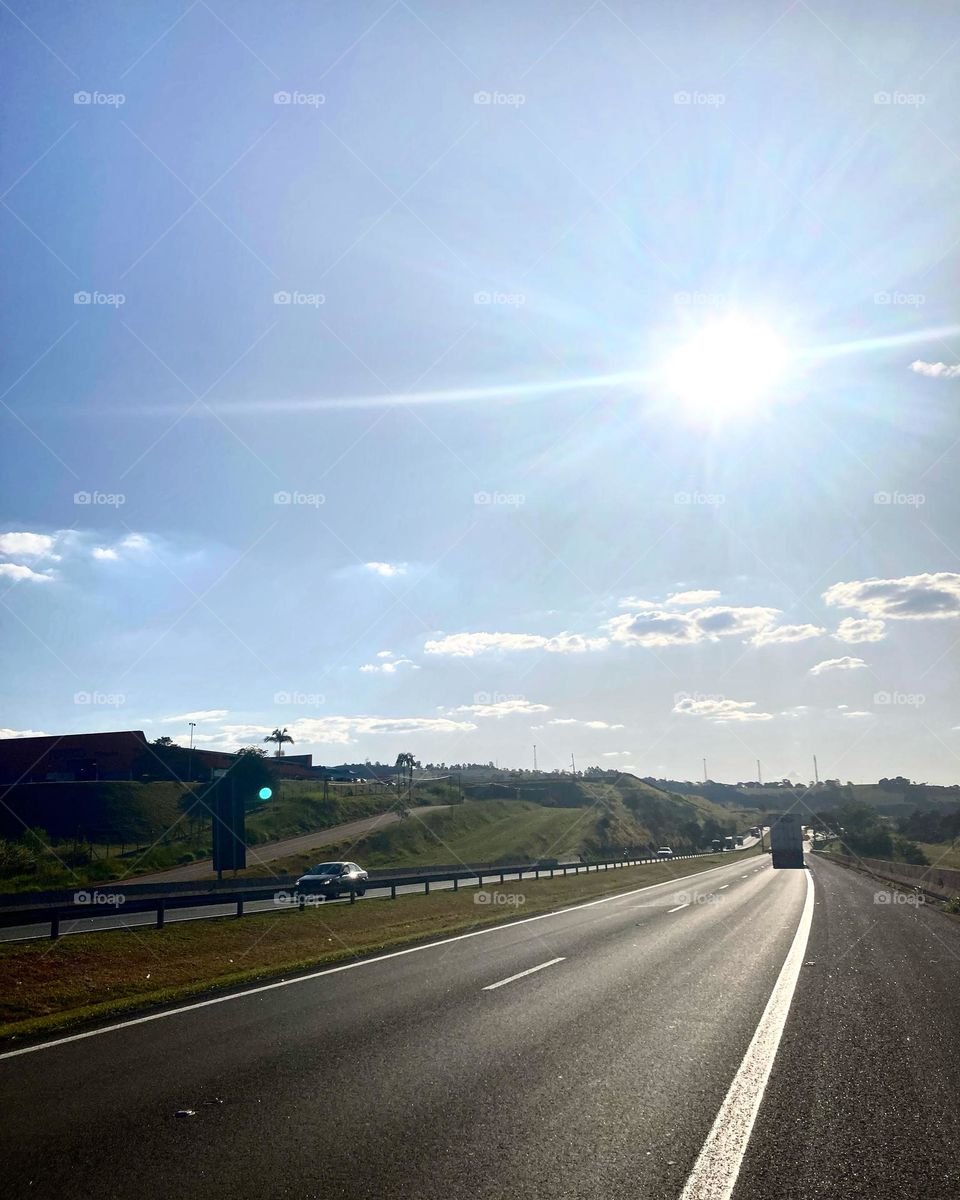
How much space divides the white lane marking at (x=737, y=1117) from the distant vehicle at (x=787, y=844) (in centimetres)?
5782

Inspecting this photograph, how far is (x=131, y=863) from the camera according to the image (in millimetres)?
58375

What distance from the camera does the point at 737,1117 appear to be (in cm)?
687

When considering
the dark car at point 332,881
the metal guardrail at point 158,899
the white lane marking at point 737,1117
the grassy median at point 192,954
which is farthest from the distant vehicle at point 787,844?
the white lane marking at point 737,1117

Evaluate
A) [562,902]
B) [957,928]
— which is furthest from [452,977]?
[562,902]

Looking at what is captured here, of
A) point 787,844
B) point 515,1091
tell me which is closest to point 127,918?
point 515,1091

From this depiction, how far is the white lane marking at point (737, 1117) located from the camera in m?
5.52

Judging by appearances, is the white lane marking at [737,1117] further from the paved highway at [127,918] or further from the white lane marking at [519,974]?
the paved highway at [127,918]

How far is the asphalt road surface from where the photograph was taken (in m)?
5.78

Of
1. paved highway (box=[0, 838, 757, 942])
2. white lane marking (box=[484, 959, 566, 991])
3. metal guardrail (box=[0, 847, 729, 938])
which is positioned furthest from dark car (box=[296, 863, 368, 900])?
white lane marking (box=[484, 959, 566, 991])

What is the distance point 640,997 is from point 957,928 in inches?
545

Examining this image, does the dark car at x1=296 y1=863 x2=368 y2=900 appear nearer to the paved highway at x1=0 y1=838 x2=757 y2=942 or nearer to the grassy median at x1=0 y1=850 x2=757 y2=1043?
the paved highway at x1=0 y1=838 x2=757 y2=942

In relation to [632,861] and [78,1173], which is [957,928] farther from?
[632,861]

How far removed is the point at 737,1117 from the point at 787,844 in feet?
211

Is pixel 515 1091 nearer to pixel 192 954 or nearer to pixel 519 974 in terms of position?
pixel 519 974
